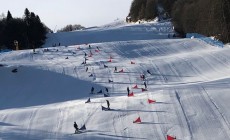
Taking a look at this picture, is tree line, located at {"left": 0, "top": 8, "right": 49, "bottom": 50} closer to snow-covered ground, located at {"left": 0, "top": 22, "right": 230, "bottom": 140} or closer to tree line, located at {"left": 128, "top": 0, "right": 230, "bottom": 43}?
snow-covered ground, located at {"left": 0, "top": 22, "right": 230, "bottom": 140}

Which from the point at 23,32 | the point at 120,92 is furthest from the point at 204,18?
the point at 23,32

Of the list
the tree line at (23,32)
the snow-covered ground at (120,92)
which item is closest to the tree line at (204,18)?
the snow-covered ground at (120,92)

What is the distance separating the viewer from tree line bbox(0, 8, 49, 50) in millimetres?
87812

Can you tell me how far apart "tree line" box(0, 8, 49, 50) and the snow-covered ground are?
20.7 m

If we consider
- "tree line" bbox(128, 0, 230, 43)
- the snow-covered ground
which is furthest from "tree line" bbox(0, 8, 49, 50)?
"tree line" bbox(128, 0, 230, 43)

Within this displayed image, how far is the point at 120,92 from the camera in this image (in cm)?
4491

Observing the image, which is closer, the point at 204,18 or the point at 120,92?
the point at 120,92

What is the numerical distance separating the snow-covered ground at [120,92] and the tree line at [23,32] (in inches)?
815

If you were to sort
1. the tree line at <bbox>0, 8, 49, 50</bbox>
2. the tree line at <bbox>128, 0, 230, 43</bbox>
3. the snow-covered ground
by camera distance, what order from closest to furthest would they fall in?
1. the snow-covered ground
2. the tree line at <bbox>128, 0, 230, 43</bbox>
3. the tree line at <bbox>0, 8, 49, 50</bbox>

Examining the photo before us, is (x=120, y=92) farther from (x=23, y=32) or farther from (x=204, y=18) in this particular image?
(x=23, y=32)

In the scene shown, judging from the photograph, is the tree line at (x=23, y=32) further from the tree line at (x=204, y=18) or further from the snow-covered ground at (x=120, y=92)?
the tree line at (x=204, y=18)

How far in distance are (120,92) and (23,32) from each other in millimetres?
48259

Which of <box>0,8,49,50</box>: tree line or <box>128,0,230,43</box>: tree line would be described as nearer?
<box>128,0,230,43</box>: tree line

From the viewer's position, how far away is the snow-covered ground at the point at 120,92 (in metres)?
31.2
